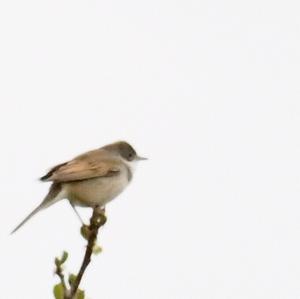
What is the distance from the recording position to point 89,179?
695cm

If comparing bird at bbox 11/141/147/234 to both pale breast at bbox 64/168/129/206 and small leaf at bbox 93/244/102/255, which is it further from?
small leaf at bbox 93/244/102/255

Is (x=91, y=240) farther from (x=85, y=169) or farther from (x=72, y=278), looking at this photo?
(x=85, y=169)

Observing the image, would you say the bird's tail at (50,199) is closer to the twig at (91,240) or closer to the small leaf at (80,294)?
the twig at (91,240)

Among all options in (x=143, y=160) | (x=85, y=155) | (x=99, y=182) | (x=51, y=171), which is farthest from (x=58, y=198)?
(x=143, y=160)

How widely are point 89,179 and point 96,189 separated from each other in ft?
0.47

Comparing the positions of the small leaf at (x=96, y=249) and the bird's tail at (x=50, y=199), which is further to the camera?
the bird's tail at (x=50, y=199)

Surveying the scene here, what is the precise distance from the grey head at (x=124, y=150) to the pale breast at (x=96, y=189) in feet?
2.90

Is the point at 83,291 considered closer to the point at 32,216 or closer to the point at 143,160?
the point at 32,216

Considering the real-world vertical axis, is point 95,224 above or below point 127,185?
above

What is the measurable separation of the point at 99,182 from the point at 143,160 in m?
1.62

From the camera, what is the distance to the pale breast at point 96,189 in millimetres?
6609

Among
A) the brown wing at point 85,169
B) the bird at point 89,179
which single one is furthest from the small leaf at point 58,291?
the brown wing at point 85,169

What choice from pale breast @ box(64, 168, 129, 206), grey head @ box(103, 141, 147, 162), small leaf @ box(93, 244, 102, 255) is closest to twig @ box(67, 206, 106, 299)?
small leaf @ box(93, 244, 102, 255)

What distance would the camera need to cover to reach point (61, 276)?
3.32 meters
